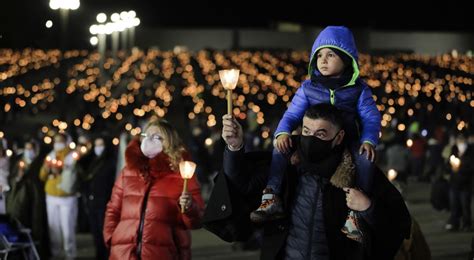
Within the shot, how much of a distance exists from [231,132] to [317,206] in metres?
0.52

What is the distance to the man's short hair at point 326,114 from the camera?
17.6ft

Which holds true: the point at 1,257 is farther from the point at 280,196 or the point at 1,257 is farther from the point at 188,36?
the point at 188,36

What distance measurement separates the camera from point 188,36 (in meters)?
116

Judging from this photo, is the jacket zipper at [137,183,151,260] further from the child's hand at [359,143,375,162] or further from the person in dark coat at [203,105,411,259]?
the child's hand at [359,143,375,162]

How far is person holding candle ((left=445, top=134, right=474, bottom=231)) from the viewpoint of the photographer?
18703 mm

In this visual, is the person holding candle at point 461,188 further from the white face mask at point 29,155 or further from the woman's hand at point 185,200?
the woman's hand at point 185,200

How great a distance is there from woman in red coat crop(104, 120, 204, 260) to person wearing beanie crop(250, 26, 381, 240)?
2.32 meters

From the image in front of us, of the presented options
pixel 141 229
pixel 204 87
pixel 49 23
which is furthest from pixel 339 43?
pixel 204 87

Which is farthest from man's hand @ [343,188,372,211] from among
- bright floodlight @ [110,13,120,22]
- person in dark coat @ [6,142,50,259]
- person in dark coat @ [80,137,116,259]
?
bright floodlight @ [110,13,120,22]

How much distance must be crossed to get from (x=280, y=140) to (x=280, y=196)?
257 mm

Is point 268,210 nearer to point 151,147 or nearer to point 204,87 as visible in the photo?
point 151,147

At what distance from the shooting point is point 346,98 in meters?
5.61

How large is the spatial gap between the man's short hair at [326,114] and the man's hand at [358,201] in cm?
33

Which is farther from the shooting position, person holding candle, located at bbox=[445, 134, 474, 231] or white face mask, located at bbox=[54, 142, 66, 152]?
person holding candle, located at bbox=[445, 134, 474, 231]
